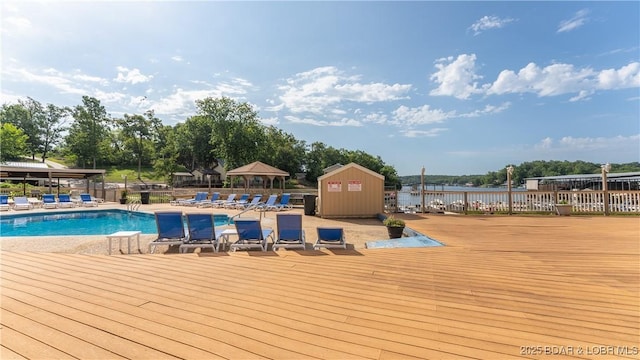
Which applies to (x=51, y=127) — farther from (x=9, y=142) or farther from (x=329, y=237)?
(x=329, y=237)

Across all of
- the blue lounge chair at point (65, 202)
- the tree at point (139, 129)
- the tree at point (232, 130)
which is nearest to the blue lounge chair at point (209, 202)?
the blue lounge chair at point (65, 202)

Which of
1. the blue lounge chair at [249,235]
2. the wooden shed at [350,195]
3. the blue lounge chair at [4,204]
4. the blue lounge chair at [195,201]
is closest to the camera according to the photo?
the blue lounge chair at [249,235]

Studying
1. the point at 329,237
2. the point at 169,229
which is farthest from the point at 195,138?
the point at 329,237

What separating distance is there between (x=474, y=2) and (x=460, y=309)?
47.1 ft

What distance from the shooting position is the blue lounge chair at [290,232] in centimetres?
578

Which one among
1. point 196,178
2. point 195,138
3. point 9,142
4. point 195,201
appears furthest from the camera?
point 196,178

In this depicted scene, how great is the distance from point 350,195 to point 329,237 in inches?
232

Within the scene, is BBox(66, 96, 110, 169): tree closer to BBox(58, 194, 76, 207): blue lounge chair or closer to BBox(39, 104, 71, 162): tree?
BBox(39, 104, 71, 162): tree

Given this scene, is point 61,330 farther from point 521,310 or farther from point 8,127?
point 8,127

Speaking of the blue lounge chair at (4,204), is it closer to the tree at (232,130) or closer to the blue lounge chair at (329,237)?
the tree at (232,130)

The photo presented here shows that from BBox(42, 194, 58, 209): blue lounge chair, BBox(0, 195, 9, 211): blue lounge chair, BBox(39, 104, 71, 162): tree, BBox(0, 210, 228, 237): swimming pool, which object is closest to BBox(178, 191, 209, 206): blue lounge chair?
BBox(0, 210, 228, 237): swimming pool

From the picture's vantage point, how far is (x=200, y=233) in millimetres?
5844

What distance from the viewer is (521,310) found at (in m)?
2.48

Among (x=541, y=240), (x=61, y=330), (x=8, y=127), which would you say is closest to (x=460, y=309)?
(x=61, y=330)
